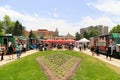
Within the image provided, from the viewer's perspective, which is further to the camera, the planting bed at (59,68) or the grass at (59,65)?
the grass at (59,65)

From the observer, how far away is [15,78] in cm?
1435

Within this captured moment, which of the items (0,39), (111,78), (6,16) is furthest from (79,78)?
(6,16)

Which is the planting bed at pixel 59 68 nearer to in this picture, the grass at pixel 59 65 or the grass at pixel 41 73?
the grass at pixel 59 65

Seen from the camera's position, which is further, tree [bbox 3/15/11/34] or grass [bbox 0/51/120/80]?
tree [bbox 3/15/11/34]

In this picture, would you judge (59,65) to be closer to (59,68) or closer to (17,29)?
(59,68)

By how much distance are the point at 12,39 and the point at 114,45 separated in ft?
54.6

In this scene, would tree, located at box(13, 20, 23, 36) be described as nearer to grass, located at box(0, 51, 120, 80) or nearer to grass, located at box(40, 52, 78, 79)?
grass, located at box(40, 52, 78, 79)

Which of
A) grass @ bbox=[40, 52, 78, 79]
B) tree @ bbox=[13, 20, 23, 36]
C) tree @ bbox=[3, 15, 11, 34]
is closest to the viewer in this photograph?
grass @ bbox=[40, 52, 78, 79]

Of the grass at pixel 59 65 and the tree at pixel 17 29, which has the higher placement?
the tree at pixel 17 29

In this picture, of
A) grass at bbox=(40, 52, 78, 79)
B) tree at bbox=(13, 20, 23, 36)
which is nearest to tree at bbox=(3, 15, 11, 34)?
tree at bbox=(13, 20, 23, 36)

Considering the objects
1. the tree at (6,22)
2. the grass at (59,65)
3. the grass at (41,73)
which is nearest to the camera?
the grass at (41,73)

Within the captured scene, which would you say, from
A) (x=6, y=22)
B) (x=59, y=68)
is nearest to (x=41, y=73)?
(x=59, y=68)

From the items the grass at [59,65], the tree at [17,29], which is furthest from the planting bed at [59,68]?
the tree at [17,29]

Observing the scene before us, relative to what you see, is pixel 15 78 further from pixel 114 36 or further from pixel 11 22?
pixel 11 22
